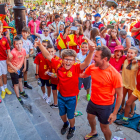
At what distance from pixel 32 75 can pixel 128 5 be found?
29491 mm

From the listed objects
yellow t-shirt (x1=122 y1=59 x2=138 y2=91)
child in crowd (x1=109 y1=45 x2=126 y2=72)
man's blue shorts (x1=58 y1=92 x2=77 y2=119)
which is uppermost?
child in crowd (x1=109 y1=45 x2=126 y2=72)

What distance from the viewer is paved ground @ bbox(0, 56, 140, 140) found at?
2.79 m

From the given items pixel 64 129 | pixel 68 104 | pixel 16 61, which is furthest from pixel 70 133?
pixel 16 61

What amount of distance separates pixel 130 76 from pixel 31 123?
231 centimetres

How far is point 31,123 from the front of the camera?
3.07m

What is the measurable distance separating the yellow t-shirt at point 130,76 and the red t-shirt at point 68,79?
125 cm

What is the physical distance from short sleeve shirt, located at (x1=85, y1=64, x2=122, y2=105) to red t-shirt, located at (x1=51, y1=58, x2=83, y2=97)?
302 millimetres

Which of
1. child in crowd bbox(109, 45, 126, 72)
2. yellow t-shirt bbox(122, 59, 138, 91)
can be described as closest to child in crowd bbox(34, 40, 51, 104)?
child in crowd bbox(109, 45, 126, 72)

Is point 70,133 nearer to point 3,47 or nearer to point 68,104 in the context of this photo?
point 68,104

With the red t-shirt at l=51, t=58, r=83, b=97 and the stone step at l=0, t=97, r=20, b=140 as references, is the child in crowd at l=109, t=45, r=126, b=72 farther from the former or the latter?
the stone step at l=0, t=97, r=20, b=140

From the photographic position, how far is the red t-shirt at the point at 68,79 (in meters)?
2.79

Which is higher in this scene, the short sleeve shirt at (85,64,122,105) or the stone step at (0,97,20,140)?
the short sleeve shirt at (85,64,122,105)

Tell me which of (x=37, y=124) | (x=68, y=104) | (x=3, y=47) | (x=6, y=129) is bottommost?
(x=37, y=124)

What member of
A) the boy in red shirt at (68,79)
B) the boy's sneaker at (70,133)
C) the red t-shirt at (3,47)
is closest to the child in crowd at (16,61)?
the red t-shirt at (3,47)
